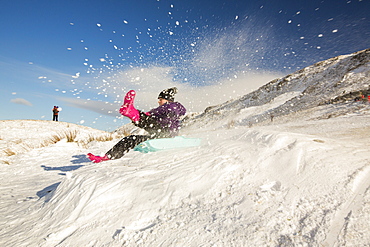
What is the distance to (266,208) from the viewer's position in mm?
1279

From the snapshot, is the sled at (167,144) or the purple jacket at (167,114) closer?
the sled at (167,144)


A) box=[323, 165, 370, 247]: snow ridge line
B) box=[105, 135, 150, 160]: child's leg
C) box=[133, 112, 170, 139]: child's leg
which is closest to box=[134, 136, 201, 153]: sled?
box=[105, 135, 150, 160]: child's leg

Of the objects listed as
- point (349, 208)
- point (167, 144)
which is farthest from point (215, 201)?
point (167, 144)

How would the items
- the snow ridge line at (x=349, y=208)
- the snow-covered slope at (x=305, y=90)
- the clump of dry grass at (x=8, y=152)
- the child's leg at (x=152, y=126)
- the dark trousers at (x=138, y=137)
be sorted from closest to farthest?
1. the snow ridge line at (x=349, y=208)
2. the dark trousers at (x=138, y=137)
3. the child's leg at (x=152, y=126)
4. the clump of dry grass at (x=8, y=152)
5. the snow-covered slope at (x=305, y=90)

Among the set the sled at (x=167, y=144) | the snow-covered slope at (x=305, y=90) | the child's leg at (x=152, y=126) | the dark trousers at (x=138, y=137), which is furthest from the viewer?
the snow-covered slope at (x=305, y=90)

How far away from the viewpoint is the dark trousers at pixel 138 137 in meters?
3.05

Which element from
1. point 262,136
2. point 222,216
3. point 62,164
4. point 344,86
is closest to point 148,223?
point 222,216

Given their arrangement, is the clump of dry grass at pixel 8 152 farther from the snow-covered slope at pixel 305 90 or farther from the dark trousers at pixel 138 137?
the snow-covered slope at pixel 305 90

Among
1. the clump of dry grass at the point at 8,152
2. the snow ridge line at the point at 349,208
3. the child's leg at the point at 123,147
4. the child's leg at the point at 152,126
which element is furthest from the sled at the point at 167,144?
the clump of dry grass at the point at 8,152

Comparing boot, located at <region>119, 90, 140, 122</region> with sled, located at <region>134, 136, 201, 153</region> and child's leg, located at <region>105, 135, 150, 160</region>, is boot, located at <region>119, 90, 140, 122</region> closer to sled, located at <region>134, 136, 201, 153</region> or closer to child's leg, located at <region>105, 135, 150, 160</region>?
child's leg, located at <region>105, 135, 150, 160</region>

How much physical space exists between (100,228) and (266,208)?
111cm

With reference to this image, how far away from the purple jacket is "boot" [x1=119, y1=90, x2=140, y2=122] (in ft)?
0.95

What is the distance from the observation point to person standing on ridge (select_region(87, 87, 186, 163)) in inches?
119

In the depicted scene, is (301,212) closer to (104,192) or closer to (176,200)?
(176,200)
